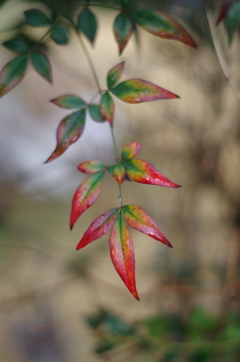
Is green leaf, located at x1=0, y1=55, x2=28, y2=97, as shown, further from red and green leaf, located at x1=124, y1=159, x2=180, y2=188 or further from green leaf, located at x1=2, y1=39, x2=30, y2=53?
red and green leaf, located at x1=124, y1=159, x2=180, y2=188

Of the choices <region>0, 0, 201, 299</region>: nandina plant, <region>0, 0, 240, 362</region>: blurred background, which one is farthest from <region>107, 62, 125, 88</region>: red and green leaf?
<region>0, 0, 240, 362</region>: blurred background

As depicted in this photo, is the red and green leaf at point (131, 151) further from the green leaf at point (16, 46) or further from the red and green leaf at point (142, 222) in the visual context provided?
the green leaf at point (16, 46)

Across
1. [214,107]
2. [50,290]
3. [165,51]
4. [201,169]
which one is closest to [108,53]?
[165,51]

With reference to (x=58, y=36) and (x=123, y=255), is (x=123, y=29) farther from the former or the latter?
(x=123, y=255)

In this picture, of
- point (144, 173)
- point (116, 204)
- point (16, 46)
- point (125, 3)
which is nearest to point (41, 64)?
point (16, 46)

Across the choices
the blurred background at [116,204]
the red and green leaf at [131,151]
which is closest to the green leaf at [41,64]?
the red and green leaf at [131,151]

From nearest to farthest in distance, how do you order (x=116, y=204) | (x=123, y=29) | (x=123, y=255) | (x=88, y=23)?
1. (x=123, y=255)
2. (x=123, y=29)
3. (x=88, y=23)
4. (x=116, y=204)

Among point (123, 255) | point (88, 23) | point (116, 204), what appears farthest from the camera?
point (116, 204)
